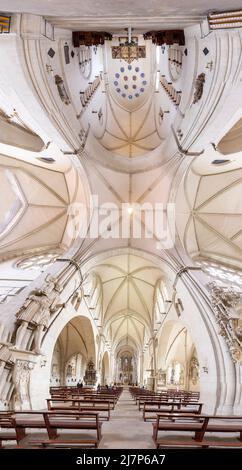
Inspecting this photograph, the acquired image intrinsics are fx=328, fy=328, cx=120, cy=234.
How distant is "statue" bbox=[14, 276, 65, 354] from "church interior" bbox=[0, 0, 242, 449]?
61 mm

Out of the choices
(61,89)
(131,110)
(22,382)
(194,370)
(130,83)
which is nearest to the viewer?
(22,382)

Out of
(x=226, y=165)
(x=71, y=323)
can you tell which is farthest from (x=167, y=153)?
(x=71, y=323)

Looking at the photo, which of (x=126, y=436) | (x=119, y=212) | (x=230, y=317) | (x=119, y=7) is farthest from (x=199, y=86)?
(x=126, y=436)

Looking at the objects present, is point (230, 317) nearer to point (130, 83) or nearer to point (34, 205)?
point (34, 205)

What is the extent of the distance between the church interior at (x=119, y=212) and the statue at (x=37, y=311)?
6 cm

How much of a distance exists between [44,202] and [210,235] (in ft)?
31.8

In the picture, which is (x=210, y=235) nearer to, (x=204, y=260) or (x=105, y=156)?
(x=204, y=260)

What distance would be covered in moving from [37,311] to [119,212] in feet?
26.7

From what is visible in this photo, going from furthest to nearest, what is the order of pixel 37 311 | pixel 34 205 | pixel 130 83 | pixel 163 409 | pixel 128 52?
pixel 130 83, pixel 34 205, pixel 128 52, pixel 37 311, pixel 163 409

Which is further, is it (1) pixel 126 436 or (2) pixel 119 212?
(2) pixel 119 212

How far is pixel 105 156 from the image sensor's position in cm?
1694

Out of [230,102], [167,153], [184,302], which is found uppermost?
[167,153]

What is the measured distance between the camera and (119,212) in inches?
698

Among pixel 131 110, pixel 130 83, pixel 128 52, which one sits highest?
pixel 130 83
